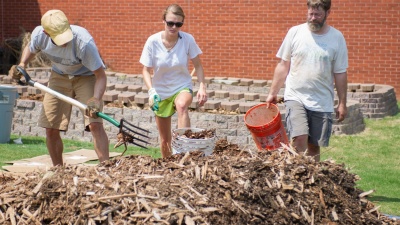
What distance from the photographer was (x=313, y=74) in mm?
8336

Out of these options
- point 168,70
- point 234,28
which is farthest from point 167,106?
point 234,28

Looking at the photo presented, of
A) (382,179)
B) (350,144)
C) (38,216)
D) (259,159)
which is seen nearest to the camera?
(38,216)

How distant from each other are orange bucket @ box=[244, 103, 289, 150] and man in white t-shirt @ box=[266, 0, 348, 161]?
0.15m

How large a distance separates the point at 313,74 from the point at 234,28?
34.9 ft

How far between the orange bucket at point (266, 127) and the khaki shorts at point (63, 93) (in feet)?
5.88

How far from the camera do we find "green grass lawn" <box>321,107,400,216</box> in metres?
8.84

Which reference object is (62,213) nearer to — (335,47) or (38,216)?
(38,216)

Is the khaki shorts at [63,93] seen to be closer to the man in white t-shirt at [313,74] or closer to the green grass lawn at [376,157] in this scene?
the man in white t-shirt at [313,74]

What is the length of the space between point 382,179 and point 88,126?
11.4 feet

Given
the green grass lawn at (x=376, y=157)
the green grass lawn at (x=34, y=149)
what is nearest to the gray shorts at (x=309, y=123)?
the green grass lawn at (x=376, y=157)

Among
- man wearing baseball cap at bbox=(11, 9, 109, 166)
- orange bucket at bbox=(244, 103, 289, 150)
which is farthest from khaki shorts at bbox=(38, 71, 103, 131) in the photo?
orange bucket at bbox=(244, 103, 289, 150)

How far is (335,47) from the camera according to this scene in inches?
328

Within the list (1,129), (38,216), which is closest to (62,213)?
(38,216)

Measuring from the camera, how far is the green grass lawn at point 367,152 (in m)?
9.34
